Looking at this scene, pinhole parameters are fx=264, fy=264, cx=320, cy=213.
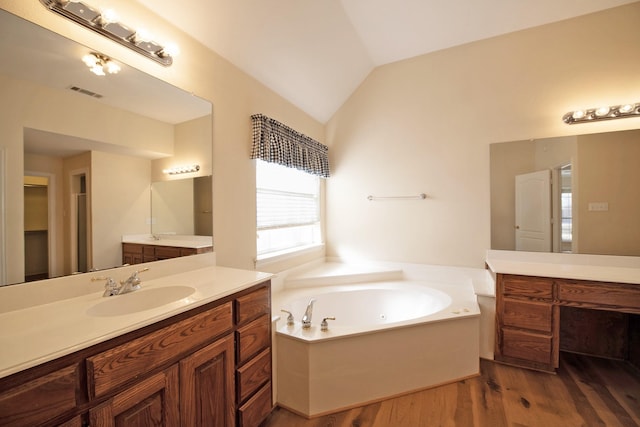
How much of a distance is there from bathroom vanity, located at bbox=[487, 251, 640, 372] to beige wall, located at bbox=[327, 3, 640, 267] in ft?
1.97

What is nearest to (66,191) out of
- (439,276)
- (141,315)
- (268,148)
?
(141,315)

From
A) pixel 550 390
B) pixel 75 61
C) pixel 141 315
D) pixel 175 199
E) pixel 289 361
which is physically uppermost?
pixel 75 61

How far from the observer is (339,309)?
254cm

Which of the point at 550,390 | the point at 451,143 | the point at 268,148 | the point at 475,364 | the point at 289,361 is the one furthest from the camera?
the point at 451,143

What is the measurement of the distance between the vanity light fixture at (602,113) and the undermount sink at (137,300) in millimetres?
3194

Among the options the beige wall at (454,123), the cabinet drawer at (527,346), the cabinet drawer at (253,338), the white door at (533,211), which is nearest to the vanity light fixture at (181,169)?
the cabinet drawer at (253,338)

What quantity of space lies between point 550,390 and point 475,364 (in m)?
0.46

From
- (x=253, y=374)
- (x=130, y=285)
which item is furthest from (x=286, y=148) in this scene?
(x=253, y=374)

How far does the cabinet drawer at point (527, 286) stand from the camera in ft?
6.45

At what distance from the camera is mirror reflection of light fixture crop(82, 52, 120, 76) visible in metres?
1.25

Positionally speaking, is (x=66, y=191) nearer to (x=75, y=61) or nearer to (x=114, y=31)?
(x=75, y=61)

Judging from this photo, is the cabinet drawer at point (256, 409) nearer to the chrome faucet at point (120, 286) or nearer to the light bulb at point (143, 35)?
the chrome faucet at point (120, 286)

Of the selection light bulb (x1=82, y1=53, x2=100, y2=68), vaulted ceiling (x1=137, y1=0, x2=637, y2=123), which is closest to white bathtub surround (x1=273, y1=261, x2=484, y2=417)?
light bulb (x1=82, y1=53, x2=100, y2=68)

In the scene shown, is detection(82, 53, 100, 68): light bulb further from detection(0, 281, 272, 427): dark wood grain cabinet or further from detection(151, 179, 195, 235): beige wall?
detection(0, 281, 272, 427): dark wood grain cabinet
